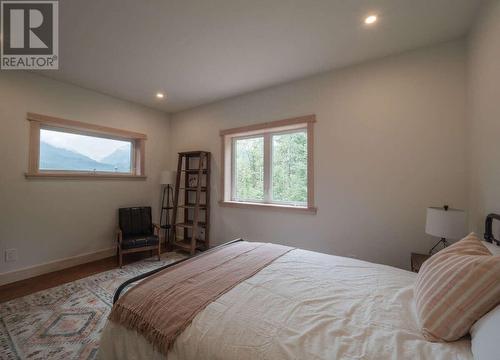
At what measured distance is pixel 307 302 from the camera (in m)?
1.14

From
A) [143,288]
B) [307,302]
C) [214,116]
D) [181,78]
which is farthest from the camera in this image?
[214,116]

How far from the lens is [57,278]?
2.71 metres

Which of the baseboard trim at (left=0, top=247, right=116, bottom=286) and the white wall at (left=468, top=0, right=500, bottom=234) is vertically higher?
the white wall at (left=468, top=0, right=500, bottom=234)

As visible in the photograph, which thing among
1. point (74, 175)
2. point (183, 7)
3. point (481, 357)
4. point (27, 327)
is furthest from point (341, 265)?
point (74, 175)

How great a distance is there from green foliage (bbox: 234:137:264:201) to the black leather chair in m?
1.49

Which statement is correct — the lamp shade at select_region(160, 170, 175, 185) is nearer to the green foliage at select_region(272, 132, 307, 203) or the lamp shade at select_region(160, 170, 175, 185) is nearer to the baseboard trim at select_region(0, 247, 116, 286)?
the baseboard trim at select_region(0, 247, 116, 286)

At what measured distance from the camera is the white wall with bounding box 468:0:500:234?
149cm

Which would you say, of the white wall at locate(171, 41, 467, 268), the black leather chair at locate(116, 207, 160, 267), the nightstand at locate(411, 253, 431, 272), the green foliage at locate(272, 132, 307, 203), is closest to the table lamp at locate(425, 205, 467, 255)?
the nightstand at locate(411, 253, 431, 272)

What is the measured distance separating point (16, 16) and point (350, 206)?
370 centimetres

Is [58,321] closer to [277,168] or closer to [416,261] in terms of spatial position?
[277,168]

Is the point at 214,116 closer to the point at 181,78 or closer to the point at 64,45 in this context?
the point at 181,78

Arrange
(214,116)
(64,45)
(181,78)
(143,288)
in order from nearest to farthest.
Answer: (143,288), (64,45), (181,78), (214,116)

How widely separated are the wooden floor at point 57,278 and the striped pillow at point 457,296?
11.4 ft

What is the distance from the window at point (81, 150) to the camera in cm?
285
